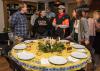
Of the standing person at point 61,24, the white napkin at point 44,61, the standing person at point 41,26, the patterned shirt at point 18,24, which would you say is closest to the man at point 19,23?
the patterned shirt at point 18,24

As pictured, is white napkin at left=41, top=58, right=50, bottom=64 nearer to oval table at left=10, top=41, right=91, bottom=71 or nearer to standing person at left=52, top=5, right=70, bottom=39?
oval table at left=10, top=41, right=91, bottom=71

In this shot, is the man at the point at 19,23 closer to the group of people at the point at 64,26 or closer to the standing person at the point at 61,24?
the group of people at the point at 64,26

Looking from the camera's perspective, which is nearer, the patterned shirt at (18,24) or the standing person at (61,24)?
the patterned shirt at (18,24)

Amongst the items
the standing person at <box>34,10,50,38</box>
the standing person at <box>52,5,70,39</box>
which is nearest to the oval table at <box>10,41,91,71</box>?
the standing person at <box>52,5,70,39</box>

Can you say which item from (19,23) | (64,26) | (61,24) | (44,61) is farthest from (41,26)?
(44,61)

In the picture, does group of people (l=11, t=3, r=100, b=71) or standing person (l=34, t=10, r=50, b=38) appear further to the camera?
standing person (l=34, t=10, r=50, b=38)

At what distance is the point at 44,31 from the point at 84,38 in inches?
72.3

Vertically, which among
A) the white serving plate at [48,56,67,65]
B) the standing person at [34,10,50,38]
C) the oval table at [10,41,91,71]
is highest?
the standing person at [34,10,50,38]

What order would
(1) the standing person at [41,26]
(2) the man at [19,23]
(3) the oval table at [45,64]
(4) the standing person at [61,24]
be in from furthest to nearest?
(1) the standing person at [41,26] → (4) the standing person at [61,24] → (2) the man at [19,23] → (3) the oval table at [45,64]

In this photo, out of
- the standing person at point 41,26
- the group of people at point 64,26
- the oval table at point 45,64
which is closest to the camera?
the oval table at point 45,64

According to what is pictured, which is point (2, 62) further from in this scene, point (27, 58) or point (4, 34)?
point (27, 58)

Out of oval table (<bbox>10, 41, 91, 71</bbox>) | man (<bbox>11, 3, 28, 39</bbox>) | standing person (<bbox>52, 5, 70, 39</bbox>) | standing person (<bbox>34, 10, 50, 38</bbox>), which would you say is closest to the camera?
oval table (<bbox>10, 41, 91, 71</bbox>)

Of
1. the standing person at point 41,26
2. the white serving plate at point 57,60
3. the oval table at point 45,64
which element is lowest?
the oval table at point 45,64

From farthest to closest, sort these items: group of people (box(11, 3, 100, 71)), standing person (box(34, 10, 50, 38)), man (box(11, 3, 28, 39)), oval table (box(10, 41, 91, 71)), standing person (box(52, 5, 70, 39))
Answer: standing person (box(34, 10, 50, 38)), standing person (box(52, 5, 70, 39)), man (box(11, 3, 28, 39)), group of people (box(11, 3, 100, 71)), oval table (box(10, 41, 91, 71))
